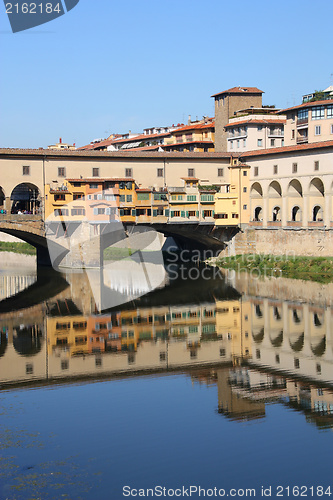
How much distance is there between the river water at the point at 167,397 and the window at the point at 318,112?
24.9m

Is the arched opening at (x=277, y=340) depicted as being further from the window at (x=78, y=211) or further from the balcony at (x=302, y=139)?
the balcony at (x=302, y=139)

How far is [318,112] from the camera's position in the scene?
5853cm

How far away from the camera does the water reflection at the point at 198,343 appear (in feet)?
70.3

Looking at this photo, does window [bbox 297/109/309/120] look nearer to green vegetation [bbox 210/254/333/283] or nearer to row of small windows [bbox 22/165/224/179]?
row of small windows [bbox 22/165/224/179]

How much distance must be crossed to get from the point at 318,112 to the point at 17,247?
33.7m

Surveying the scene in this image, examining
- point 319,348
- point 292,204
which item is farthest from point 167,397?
point 292,204

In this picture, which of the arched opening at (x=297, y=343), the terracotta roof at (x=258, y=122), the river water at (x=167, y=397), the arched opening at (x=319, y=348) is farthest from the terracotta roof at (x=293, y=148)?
the arched opening at (x=319, y=348)

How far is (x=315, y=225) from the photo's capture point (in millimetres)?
48500

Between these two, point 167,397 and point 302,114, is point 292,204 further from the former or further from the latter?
point 167,397

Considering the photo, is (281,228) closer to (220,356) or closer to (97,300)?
(97,300)

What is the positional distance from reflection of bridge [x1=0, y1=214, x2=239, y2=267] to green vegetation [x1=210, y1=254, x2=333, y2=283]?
2.68m

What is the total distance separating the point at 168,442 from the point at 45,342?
12.3m

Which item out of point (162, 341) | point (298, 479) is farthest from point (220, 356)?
point (298, 479)

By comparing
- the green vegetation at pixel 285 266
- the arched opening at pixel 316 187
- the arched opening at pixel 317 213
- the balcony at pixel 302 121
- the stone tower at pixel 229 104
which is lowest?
the green vegetation at pixel 285 266
